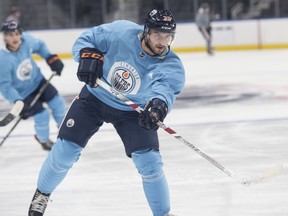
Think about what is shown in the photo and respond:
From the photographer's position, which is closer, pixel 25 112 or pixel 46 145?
pixel 25 112

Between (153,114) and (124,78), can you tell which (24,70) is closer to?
(124,78)

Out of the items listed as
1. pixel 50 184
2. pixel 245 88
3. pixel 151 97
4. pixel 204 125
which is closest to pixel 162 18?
pixel 151 97

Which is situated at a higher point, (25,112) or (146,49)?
(146,49)

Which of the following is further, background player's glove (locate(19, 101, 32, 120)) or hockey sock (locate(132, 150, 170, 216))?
background player's glove (locate(19, 101, 32, 120))

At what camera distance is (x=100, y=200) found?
3842 millimetres

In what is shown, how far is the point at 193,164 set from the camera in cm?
461

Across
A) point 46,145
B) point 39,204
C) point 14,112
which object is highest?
point 14,112

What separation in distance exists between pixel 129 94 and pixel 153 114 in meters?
0.34

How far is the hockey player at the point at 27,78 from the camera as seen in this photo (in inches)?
198

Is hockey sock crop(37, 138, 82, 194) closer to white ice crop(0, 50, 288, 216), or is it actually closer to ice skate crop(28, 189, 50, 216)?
ice skate crop(28, 189, 50, 216)

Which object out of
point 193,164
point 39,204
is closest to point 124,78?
point 39,204

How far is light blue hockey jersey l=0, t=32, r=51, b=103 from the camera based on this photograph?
503 cm

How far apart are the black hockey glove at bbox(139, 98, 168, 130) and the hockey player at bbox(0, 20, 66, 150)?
7.33 feet

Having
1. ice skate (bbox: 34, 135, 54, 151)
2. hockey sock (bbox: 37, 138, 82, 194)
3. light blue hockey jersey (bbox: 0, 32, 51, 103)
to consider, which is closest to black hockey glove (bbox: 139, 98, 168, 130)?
hockey sock (bbox: 37, 138, 82, 194)
